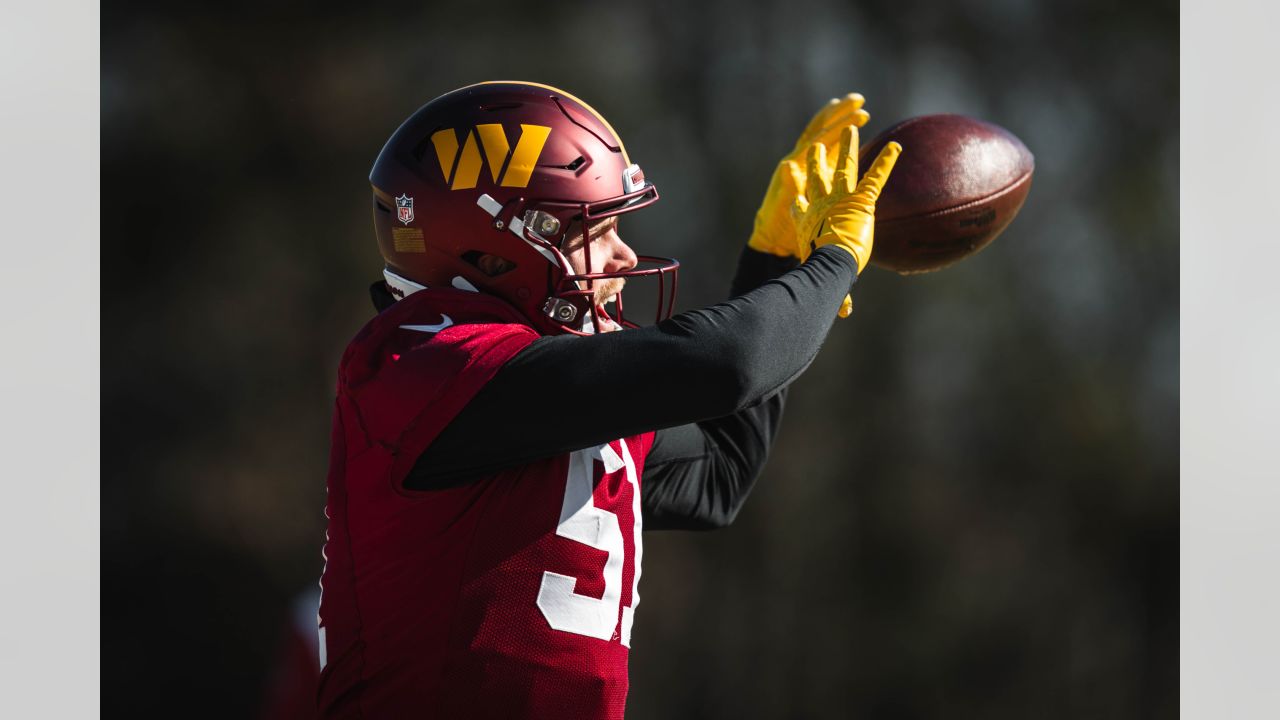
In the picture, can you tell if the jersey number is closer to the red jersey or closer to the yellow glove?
the red jersey

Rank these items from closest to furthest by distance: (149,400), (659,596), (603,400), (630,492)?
(603,400), (630,492), (149,400), (659,596)

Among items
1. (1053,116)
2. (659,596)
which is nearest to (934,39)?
(1053,116)

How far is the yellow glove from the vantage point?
1.60 m

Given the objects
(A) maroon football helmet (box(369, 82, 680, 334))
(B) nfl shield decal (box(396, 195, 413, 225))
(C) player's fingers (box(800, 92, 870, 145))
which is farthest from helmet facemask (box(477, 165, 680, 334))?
(C) player's fingers (box(800, 92, 870, 145))

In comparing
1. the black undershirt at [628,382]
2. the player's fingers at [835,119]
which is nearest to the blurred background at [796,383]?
the black undershirt at [628,382]

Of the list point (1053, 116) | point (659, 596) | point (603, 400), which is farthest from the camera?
point (1053, 116)

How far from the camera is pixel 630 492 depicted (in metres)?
1.52

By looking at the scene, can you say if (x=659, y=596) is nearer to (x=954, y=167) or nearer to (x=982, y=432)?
(x=982, y=432)

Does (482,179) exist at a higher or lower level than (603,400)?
higher

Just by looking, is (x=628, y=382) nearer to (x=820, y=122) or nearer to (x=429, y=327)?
(x=429, y=327)

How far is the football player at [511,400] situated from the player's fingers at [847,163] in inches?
1.0

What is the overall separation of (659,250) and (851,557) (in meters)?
1.26

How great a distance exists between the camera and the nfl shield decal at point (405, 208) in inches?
60.9

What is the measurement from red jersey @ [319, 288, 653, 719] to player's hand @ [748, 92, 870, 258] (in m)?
0.70
